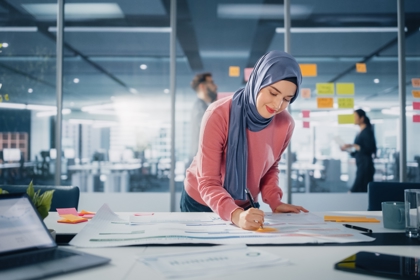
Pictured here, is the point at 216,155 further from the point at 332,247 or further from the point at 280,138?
the point at 332,247

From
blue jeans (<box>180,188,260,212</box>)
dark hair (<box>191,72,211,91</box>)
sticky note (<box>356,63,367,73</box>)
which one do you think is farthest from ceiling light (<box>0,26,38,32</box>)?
sticky note (<box>356,63,367,73</box>)

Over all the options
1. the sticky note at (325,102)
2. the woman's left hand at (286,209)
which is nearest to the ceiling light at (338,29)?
the sticky note at (325,102)

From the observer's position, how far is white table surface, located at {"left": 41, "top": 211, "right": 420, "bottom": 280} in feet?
2.96

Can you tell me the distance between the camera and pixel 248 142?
1.79 m

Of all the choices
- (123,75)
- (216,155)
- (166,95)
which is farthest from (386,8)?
(216,155)

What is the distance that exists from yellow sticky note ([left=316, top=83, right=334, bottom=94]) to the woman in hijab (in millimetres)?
2600

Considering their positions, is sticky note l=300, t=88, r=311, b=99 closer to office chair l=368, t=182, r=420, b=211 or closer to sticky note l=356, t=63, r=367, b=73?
sticky note l=356, t=63, r=367, b=73

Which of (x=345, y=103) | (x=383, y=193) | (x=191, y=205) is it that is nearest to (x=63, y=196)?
(x=191, y=205)

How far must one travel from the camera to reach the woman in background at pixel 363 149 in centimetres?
430

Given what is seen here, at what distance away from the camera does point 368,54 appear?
14.3 feet

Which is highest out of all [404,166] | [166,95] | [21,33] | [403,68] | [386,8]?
[386,8]

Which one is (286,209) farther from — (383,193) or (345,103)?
(345,103)

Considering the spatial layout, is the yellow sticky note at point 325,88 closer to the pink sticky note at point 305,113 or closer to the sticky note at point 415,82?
the pink sticky note at point 305,113

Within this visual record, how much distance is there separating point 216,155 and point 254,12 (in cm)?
308
